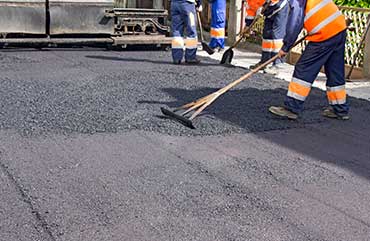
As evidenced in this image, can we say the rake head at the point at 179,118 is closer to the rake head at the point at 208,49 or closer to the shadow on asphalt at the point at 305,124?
the shadow on asphalt at the point at 305,124

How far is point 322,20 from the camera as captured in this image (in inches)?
242

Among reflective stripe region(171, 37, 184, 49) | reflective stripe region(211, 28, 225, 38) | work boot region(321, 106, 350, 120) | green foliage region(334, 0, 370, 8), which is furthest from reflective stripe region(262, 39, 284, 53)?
work boot region(321, 106, 350, 120)

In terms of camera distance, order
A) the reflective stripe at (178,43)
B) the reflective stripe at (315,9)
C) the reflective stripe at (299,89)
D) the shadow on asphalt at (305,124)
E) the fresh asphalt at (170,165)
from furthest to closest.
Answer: the reflective stripe at (178,43) < the reflective stripe at (299,89) < the reflective stripe at (315,9) < the shadow on asphalt at (305,124) < the fresh asphalt at (170,165)

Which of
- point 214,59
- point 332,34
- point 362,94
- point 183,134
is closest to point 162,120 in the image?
point 183,134

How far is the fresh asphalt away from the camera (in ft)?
12.2

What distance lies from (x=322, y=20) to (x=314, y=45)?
259 millimetres

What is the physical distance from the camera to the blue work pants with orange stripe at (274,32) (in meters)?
9.09

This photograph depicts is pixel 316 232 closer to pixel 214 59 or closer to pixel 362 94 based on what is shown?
pixel 362 94

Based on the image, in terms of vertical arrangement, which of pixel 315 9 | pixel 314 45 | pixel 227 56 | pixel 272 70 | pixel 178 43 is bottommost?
pixel 272 70

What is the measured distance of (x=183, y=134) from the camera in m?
5.64

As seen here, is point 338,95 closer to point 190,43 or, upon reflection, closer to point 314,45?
point 314,45

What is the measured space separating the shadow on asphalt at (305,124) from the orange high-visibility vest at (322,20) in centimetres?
90

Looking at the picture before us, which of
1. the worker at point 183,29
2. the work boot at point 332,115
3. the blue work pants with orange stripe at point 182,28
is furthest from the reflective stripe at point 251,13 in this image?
the work boot at point 332,115

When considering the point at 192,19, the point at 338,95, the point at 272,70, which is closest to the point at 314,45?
the point at 338,95
